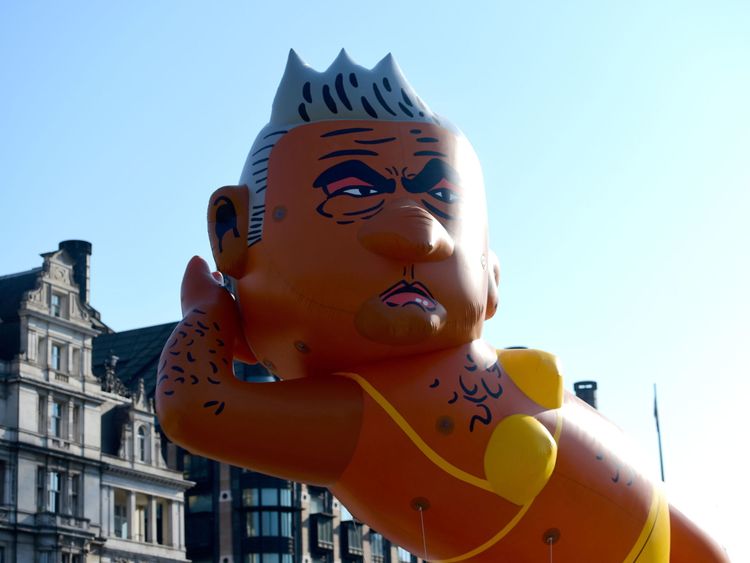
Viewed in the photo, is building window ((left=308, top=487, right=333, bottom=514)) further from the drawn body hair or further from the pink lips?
the pink lips

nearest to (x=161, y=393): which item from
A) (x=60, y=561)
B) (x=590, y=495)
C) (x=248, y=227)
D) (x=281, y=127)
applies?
(x=248, y=227)

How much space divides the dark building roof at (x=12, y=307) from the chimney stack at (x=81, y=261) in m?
4.68

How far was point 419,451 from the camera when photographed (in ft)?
39.4

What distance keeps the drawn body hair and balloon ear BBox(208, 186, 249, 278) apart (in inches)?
3.1

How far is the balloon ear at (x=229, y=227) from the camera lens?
12859mm

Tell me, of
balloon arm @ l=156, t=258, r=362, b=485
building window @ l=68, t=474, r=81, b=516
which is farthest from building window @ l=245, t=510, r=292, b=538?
balloon arm @ l=156, t=258, r=362, b=485

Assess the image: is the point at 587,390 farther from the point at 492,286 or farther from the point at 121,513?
the point at 492,286

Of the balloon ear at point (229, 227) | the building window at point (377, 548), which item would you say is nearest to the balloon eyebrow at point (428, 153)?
the balloon ear at point (229, 227)

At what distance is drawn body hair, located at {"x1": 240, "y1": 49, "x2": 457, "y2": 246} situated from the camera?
1291 cm

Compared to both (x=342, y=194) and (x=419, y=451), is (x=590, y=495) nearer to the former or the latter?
(x=419, y=451)

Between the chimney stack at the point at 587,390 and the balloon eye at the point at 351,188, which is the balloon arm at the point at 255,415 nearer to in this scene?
the balloon eye at the point at 351,188

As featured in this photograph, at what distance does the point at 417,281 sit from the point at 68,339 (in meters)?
30.6

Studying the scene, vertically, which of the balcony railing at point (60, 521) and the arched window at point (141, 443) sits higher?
the arched window at point (141, 443)

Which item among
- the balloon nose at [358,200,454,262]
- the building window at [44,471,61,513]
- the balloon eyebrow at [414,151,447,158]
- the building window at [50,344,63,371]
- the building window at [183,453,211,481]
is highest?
the building window at [50,344,63,371]
